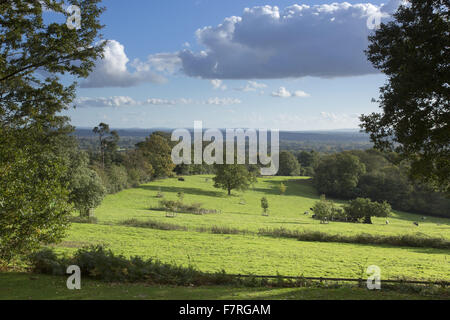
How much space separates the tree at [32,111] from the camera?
13.4m

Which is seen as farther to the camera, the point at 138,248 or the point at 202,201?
the point at 202,201

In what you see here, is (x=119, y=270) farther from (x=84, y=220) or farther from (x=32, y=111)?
(x=84, y=220)

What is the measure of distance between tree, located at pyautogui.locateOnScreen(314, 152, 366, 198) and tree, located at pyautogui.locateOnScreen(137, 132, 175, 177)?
132 feet

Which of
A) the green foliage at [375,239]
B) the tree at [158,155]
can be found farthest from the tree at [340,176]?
the green foliage at [375,239]

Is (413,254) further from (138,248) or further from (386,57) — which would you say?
(138,248)

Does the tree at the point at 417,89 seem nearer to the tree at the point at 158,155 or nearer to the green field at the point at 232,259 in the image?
the green field at the point at 232,259

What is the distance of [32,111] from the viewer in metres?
16.8

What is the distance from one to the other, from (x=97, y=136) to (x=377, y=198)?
70987mm

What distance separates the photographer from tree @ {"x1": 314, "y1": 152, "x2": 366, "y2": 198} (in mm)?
84300

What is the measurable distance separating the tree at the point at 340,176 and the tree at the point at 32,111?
77.8 metres

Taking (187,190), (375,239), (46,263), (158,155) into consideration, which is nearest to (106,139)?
(158,155)

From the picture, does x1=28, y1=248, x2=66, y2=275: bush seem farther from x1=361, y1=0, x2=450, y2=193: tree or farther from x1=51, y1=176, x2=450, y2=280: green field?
x1=361, y1=0, x2=450, y2=193: tree
